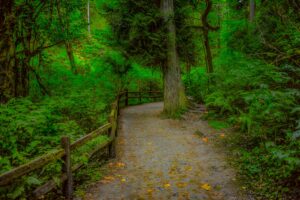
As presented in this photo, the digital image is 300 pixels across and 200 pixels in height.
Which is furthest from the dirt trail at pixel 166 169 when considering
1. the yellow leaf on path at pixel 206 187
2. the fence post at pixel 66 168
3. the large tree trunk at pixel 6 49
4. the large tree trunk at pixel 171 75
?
the large tree trunk at pixel 6 49

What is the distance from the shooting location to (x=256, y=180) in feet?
19.4

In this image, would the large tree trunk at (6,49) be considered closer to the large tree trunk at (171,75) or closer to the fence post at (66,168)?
the fence post at (66,168)

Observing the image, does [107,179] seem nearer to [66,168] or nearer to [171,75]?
[66,168]

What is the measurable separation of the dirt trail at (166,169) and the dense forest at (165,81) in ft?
1.97

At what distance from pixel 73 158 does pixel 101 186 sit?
3.09ft

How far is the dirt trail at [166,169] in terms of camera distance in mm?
5734

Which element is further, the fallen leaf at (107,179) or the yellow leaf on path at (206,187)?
the fallen leaf at (107,179)

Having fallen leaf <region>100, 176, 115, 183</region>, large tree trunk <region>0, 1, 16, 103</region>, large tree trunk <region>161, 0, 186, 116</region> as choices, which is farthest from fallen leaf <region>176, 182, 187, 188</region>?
large tree trunk <region>161, 0, 186, 116</region>

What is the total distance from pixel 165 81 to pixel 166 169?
8.18 m

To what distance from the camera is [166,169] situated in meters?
7.35

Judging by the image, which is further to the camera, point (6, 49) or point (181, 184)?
point (6, 49)

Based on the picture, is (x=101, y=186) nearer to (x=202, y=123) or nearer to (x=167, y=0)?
(x=202, y=123)

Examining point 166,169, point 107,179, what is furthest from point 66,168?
point 166,169

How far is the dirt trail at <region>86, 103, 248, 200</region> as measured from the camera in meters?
5.73
